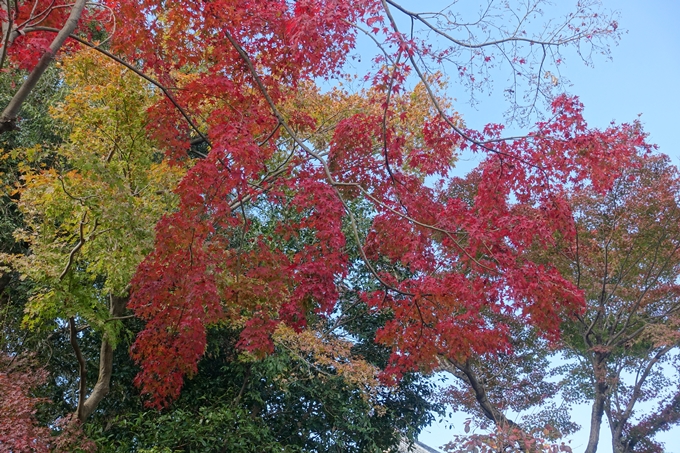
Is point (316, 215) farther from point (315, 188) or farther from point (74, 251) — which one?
point (74, 251)

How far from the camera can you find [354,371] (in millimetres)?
7086

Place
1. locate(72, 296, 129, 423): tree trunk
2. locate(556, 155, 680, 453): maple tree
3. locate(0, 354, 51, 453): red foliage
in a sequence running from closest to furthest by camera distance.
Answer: locate(0, 354, 51, 453): red foliage
locate(72, 296, 129, 423): tree trunk
locate(556, 155, 680, 453): maple tree

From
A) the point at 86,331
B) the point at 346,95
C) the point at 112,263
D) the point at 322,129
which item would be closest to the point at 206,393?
the point at 86,331

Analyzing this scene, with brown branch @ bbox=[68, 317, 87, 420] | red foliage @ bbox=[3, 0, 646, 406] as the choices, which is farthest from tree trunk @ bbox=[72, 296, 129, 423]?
red foliage @ bbox=[3, 0, 646, 406]

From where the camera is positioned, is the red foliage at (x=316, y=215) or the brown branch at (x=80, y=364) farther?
the brown branch at (x=80, y=364)

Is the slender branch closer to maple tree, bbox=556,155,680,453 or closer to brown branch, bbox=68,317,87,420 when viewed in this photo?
brown branch, bbox=68,317,87,420

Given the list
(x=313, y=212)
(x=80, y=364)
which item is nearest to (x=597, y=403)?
(x=313, y=212)

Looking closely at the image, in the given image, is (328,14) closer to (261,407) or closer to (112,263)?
(112,263)

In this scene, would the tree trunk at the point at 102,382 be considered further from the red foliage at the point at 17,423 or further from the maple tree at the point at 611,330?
the maple tree at the point at 611,330

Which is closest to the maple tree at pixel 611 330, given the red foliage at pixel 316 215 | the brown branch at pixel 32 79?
the red foliage at pixel 316 215

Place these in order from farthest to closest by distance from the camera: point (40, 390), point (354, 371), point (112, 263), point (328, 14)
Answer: point (40, 390), point (354, 371), point (112, 263), point (328, 14)

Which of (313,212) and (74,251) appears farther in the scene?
(74,251)

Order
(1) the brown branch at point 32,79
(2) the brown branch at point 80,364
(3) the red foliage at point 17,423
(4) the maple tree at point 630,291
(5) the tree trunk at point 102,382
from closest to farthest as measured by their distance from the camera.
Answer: (1) the brown branch at point 32,79 < (3) the red foliage at point 17,423 < (2) the brown branch at point 80,364 < (5) the tree trunk at point 102,382 < (4) the maple tree at point 630,291

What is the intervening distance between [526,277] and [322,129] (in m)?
4.67
